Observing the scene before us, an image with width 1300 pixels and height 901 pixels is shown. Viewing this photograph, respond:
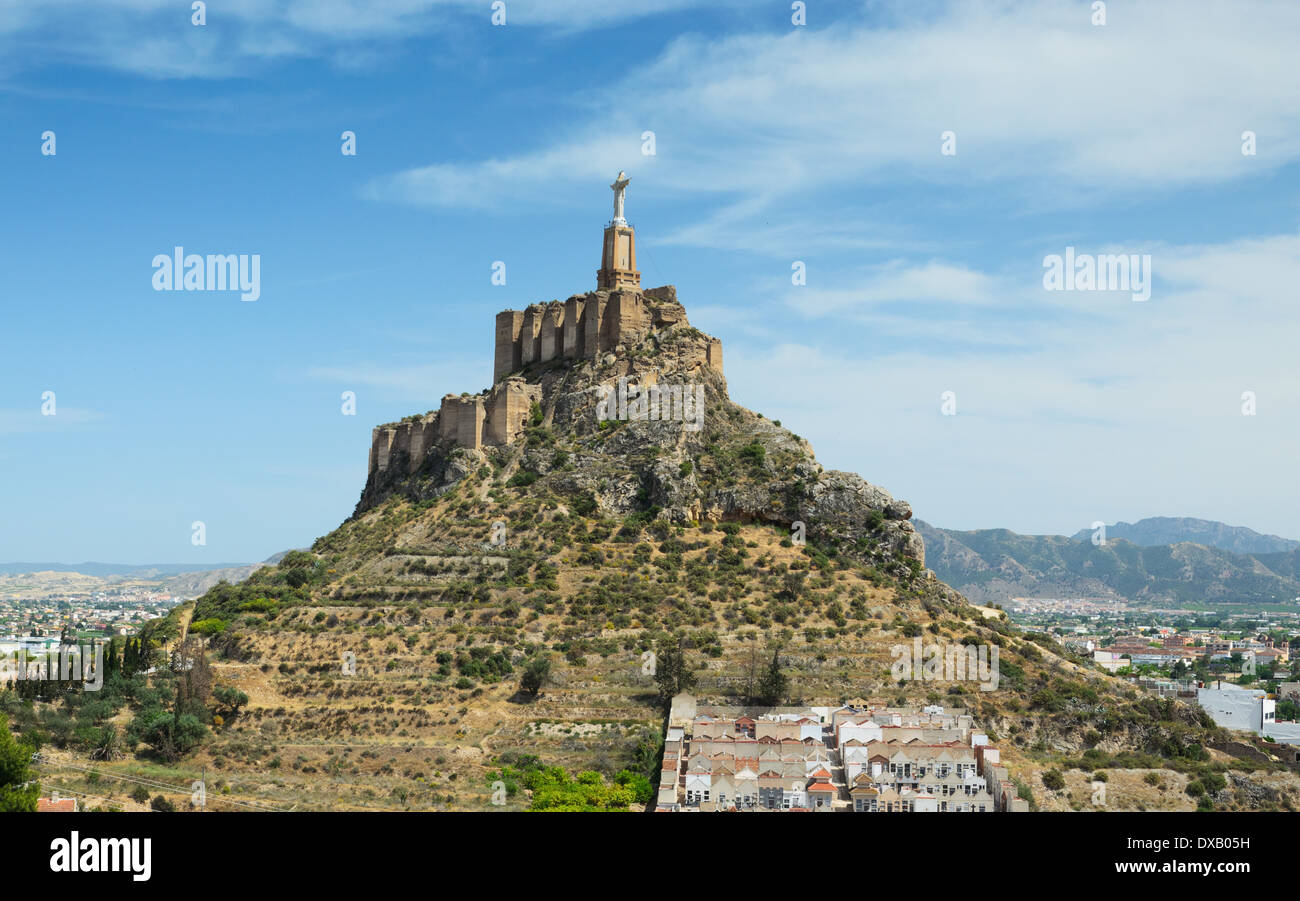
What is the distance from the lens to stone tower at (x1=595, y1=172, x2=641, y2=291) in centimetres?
5597

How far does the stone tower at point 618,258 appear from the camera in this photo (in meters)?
56.0

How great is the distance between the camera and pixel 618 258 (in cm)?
5609

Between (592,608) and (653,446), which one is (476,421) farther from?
(592,608)

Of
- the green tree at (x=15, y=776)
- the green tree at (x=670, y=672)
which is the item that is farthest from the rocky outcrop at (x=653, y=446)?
the green tree at (x=15, y=776)

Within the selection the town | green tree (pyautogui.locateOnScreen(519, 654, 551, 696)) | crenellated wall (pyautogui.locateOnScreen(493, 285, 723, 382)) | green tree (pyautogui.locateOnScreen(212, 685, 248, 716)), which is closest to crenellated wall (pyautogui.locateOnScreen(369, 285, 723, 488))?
crenellated wall (pyautogui.locateOnScreen(493, 285, 723, 382))

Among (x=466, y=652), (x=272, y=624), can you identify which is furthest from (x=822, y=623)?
(x=272, y=624)

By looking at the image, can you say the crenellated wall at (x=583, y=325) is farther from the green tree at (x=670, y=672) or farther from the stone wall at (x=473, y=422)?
the green tree at (x=670, y=672)

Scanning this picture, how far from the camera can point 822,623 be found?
44.8 m

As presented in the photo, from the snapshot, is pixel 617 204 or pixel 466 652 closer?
pixel 466 652

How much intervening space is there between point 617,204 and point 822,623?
21.6 metres

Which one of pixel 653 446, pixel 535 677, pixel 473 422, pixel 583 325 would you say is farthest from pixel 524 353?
pixel 535 677

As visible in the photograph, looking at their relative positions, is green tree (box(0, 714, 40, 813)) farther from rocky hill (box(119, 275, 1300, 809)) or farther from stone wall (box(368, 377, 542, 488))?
stone wall (box(368, 377, 542, 488))
